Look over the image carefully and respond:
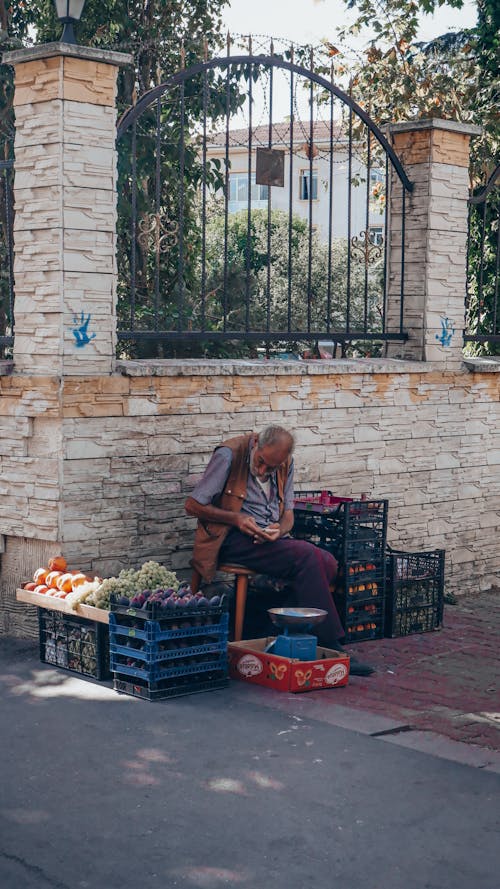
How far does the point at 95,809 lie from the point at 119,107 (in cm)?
846

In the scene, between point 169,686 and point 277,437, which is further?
point 277,437

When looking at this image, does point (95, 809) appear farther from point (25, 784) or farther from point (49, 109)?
point (49, 109)

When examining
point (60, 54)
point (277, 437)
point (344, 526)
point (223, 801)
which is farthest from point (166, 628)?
point (60, 54)

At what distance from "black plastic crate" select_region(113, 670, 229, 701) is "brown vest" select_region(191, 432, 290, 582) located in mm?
796

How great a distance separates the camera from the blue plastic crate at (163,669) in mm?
6117

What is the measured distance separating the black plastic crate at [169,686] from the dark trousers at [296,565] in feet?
2.48

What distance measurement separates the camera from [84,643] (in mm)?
6547

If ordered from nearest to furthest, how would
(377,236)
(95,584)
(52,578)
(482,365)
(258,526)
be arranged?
1. (95,584)
2. (52,578)
3. (258,526)
4. (482,365)
5. (377,236)

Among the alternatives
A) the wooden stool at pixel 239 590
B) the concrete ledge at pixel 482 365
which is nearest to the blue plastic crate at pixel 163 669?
the wooden stool at pixel 239 590

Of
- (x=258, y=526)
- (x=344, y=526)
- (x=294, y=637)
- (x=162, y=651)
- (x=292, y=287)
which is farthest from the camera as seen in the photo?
(x=292, y=287)

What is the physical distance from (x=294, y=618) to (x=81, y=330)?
2195 millimetres

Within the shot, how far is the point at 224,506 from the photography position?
710 centimetres

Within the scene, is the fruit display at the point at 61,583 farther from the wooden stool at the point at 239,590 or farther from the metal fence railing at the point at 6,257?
the metal fence railing at the point at 6,257

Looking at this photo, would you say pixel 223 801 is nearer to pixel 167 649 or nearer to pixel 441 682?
pixel 167 649
